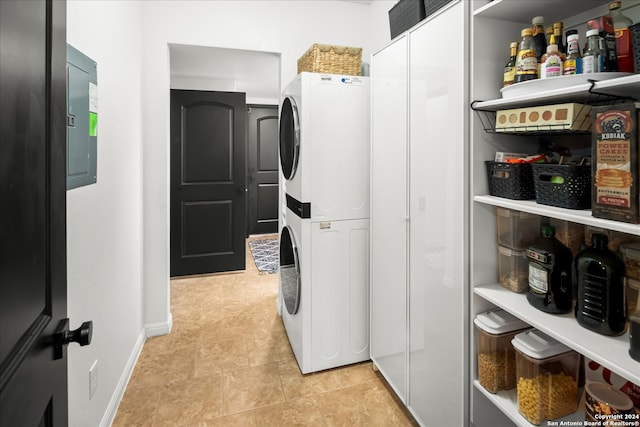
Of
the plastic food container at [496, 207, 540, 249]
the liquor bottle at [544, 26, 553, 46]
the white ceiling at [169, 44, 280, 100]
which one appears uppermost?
the white ceiling at [169, 44, 280, 100]

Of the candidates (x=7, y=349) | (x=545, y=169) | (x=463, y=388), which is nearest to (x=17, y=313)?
(x=7, y=349)

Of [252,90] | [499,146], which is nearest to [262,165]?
[252,90]

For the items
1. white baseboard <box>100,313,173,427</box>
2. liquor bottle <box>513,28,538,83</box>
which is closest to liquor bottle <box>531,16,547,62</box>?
liquor bottle <box>513,28,538,83</box>

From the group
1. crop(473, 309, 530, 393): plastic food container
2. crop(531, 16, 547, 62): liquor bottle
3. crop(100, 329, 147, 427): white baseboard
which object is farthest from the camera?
crop(100, 329, 147, 427): white baseboard

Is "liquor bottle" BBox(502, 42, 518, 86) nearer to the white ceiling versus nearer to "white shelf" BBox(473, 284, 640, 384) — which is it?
"white shelf" BBox(473, 284, 640, 384)

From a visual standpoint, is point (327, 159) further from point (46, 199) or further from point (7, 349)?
point (7, 349)

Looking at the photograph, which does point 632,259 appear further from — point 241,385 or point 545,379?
point 241,385

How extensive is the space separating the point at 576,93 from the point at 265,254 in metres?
4.47

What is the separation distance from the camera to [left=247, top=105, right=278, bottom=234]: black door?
593 cm

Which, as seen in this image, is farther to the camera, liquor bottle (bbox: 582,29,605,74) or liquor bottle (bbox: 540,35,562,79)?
liquor bottle (bbox: 540,35,562,79)

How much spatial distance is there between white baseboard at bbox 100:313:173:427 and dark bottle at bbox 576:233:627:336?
6.70 feet

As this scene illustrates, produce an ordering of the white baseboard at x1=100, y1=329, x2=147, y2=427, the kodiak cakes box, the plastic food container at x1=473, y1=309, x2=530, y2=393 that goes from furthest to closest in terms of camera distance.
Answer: the white baseboard at x1=100, y1=329, x2=147, y2=427
the plastic food container at x1=473, y1=309, x2=530, y2=393
the kodiak cakes box

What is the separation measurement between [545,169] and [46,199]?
1308 mm

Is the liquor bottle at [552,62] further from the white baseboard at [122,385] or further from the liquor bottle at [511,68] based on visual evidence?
the white baseboard at [122,385]
